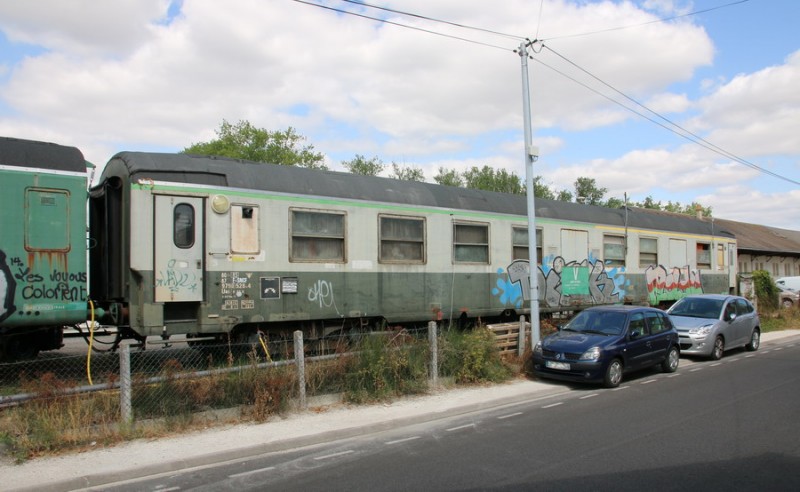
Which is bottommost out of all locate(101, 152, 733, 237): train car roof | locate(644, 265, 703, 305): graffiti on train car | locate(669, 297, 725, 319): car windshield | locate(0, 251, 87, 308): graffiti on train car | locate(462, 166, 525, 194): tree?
locate(669, 297, 725, 319): car windshield

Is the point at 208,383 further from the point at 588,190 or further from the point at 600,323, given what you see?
the point at 588,190

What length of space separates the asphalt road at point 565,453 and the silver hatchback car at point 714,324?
180 inches

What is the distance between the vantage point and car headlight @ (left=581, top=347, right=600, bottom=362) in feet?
34.6

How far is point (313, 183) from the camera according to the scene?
11422 mm

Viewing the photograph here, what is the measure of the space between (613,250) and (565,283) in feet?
9.33

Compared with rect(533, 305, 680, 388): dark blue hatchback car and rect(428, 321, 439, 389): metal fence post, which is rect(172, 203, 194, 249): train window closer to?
rect(428, 321, 439, 389): metal fence post

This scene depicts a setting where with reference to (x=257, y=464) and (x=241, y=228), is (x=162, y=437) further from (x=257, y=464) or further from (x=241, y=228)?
(x=241, y=228)

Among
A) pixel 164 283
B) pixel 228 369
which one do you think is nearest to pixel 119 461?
pixel 228 369

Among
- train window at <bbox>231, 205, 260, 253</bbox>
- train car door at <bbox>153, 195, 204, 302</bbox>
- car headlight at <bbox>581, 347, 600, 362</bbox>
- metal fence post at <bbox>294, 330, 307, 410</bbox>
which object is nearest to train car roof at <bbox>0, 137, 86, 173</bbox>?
train car door at <bbox>153, 195, 204, 302</bbox>

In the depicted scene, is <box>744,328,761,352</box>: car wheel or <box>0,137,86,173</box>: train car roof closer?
<box>0,137,86,173</box>: train car roof

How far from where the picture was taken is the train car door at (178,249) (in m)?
9.46

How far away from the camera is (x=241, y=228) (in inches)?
404

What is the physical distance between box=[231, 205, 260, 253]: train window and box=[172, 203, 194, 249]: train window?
690 mm

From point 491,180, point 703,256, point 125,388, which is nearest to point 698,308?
point 703,256
